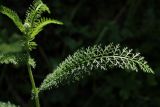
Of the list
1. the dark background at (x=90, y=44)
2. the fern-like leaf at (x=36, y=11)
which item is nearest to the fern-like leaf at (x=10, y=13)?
the fern-like leaf at (x=36, y=11)

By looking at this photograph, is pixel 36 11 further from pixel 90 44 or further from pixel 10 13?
pixel 90 44

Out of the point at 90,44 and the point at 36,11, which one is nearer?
the point at 36,11

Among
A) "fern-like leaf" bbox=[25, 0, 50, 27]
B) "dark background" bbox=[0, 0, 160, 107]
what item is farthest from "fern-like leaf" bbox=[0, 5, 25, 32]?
"dark background" bbox=[0, 0, 160, 107]

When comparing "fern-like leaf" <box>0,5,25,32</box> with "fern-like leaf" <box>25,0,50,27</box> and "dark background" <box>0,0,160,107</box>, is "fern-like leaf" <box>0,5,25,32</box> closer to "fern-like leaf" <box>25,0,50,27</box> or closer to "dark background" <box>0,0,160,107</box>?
"fern-like leaf" <box>25,0,50,27</box>

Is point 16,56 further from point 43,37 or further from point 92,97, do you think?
point 43,37

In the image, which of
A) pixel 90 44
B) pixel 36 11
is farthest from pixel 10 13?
pixel 90 44

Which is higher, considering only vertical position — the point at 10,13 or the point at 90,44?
the point at 90,44

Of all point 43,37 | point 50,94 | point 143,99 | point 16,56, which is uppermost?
point 43,37

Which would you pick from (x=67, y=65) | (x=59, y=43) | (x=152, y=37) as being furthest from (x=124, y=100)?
(x=67, y=65)
